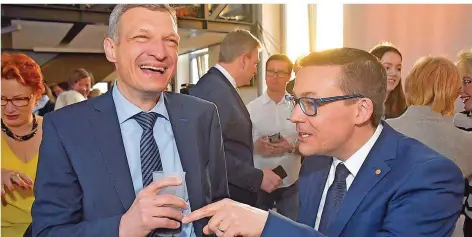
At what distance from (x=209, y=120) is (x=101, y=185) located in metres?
0.39

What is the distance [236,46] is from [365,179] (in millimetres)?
1558

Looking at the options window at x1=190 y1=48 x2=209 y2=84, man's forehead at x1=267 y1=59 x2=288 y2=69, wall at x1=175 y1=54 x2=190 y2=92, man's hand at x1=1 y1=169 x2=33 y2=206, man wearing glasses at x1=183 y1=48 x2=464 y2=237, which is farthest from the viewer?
window at x1=190 y1=48 x2=209 y2=84

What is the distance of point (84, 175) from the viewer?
1185 millimetres

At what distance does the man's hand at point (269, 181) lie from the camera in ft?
8.18

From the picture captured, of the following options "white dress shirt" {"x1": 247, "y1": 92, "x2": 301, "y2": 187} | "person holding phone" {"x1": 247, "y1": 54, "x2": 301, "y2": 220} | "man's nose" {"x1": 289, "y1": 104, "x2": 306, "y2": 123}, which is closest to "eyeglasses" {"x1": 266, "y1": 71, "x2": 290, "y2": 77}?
"person holding phone" {"x1": 247, "y1": 54, "x2": 301, "y2": 220}

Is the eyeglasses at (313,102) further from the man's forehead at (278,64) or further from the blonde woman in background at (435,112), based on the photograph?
the man's forehead at (278,64)

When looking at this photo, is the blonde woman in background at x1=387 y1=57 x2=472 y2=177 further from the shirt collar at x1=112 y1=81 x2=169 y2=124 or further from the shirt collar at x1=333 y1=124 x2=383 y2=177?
the shirt collar at x1=112 y1=81 x2=169 y2=124

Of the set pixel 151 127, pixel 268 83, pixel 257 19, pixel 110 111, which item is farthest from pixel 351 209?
pixel 257 19

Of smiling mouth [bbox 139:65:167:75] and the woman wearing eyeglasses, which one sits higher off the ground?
smiling mouth [bbox 139:65:167:75]

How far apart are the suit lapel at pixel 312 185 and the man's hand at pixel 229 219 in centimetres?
33

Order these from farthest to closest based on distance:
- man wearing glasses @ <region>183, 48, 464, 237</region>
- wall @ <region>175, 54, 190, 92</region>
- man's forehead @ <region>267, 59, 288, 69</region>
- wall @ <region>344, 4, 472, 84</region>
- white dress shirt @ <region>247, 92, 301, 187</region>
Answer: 1. wall @ <region>175, 54, 190, 92</region>
2. wall @ <region>344, 4, 472, 84</region>
3. man's forehead @ <region>267, 59, 288, 69</region>
4. white dress shirt @ <region>247, 92, 301, 187</region>
5. man wearing glasses @ <region>183, 48, 464, 237</region>

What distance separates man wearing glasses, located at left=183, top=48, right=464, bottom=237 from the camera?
1137mm

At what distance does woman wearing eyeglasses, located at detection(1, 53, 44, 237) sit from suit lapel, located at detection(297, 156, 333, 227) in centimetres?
102

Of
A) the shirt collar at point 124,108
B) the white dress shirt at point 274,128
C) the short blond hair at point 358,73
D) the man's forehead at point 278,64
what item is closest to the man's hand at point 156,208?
the shirt collar at point 124,108
